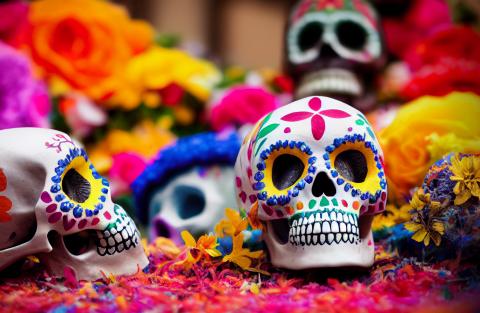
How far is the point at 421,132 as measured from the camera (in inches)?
51.3

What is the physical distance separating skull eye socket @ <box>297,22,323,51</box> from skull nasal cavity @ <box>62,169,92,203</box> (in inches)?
36.1

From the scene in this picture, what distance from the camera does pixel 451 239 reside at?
0.98 m

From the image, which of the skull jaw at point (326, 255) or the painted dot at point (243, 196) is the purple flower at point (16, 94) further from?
the skull jaw at point (326, 255)

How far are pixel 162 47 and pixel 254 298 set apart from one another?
1363mm

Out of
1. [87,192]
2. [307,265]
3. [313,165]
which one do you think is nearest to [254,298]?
[307,265]

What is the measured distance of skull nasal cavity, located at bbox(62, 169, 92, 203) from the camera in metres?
1.04

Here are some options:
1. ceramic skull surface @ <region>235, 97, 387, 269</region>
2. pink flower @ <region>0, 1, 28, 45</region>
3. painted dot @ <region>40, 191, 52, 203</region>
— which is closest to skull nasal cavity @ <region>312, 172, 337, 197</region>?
ceramic skull surface @ <region>235, 97, 387, 269</region>

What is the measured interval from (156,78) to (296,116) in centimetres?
95

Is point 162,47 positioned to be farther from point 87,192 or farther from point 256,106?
point 87,192

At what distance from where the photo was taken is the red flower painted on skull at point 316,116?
1015 millimetres

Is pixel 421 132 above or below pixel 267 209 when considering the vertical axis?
above

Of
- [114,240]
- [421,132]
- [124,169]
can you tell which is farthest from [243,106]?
[114,240]

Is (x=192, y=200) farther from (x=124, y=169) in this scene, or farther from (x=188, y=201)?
(x=124, y=169)

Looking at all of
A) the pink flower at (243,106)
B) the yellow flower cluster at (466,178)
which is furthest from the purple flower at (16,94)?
the yellow flower cluster at (466,178)
